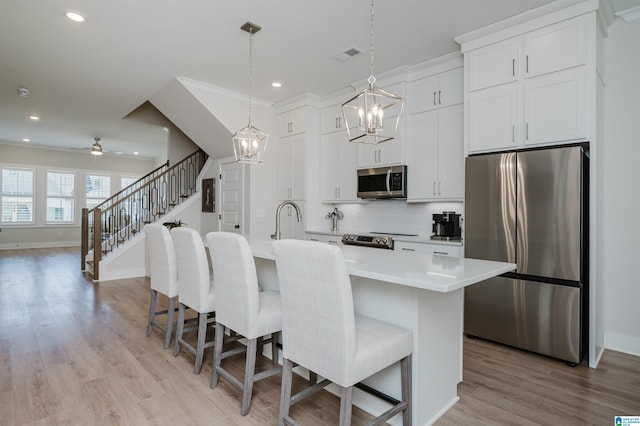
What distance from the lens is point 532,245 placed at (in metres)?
2.94

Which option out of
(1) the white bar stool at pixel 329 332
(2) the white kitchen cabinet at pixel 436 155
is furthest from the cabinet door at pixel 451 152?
(1) the white bar stool at pixel 329 332

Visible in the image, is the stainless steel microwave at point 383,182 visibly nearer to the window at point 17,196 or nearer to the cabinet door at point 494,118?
the cabinet door at point 494,118

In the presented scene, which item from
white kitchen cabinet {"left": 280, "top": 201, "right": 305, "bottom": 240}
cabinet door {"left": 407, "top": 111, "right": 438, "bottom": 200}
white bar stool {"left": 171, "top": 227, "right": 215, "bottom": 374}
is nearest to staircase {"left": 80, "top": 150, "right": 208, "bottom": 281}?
white kitchen cabinet {"left": 280, "top": 201, "right": 305, "bottom": 240}

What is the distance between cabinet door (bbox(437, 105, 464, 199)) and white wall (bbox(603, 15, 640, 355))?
4.08 ft

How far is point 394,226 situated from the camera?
15.5ft

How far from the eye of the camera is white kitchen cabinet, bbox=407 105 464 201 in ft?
12.6

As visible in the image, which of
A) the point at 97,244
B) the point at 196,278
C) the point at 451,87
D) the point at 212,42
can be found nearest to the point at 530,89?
the point at 451,87

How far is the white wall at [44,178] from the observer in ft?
31.6

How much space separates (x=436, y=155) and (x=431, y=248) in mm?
1119

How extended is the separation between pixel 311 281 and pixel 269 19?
2601 mm

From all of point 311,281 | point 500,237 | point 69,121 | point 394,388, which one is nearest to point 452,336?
point 394,388

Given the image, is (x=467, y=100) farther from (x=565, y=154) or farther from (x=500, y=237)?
(x=500, y=237)

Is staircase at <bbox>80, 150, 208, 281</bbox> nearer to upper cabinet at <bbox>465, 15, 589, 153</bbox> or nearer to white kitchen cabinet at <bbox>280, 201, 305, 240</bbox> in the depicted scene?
white kitchen cabinet at <bbox>280, 201, 305, 240</bbox>

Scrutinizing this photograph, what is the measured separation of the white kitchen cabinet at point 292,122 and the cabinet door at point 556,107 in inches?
120
